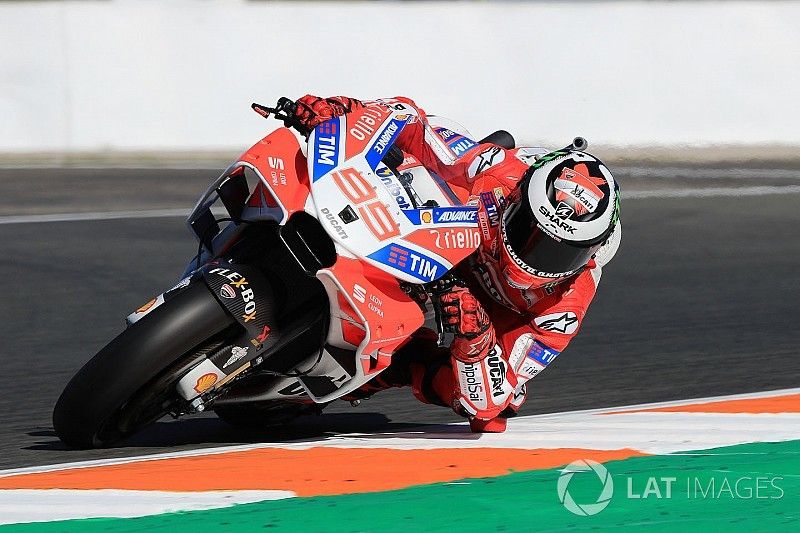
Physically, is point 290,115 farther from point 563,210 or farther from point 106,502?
point 106,502

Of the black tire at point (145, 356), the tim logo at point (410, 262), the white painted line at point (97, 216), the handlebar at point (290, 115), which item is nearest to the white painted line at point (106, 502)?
the black tire at point (145, 356)

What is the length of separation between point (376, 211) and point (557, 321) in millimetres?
1047

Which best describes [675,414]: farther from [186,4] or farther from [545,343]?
[186,4]

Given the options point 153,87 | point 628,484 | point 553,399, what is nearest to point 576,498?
point 628,484

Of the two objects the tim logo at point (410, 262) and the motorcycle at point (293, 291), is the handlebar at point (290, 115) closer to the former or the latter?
the motorcycle at point (293, 291)

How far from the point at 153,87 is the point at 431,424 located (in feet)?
28.8

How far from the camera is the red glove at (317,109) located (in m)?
5.00

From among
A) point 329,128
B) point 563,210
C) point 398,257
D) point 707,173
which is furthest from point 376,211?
point 707,173

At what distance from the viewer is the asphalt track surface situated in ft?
19.5

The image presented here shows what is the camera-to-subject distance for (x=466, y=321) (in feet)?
16.1

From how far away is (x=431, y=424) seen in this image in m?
5.82

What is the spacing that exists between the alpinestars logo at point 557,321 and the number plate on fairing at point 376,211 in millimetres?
590

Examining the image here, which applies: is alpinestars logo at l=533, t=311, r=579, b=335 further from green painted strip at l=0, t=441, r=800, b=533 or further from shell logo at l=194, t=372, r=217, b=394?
shell logo at l=194, t=372, r=217, b=394

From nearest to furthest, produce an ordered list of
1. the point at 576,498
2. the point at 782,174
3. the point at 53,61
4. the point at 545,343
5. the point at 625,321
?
the point at 576,498 < the point at 545,343 < the point at 625,321 < the point at 53,61 < the point at 782,174
